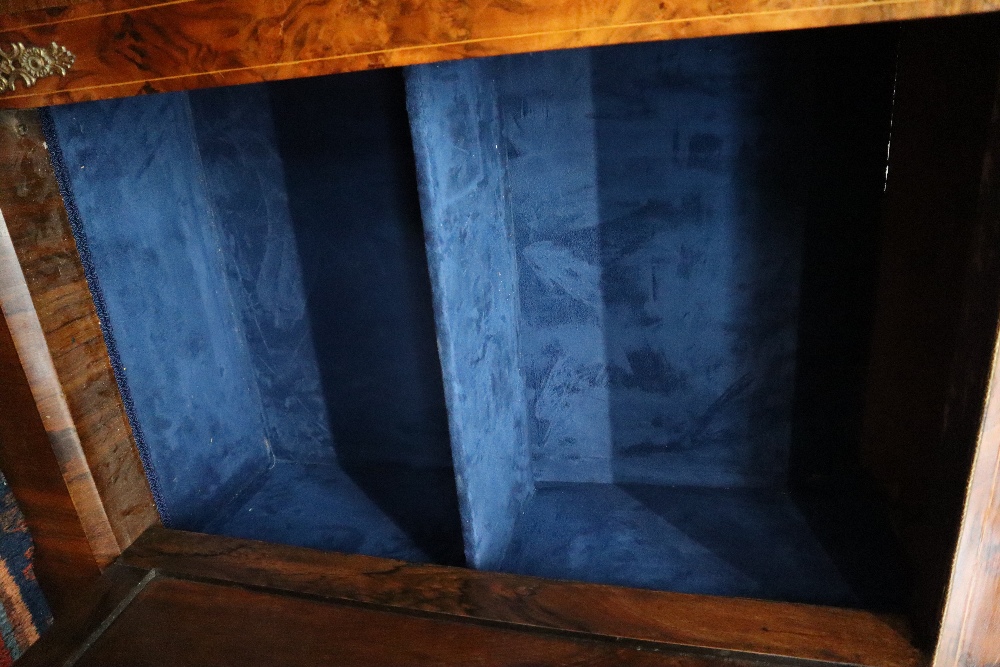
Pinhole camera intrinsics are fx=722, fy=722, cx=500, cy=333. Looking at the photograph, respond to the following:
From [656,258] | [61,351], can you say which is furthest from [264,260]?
[656,258]

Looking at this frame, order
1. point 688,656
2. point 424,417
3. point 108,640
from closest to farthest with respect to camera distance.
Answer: point 688,656
point 108,640
point 424,417

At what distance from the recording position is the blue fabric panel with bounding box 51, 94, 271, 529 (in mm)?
1825

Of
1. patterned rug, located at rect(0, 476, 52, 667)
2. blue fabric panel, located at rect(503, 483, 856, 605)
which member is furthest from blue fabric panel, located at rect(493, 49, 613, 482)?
patterned rug, located at rect(0, 476, 52, 667)

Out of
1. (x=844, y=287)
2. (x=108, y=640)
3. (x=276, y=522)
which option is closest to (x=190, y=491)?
(x=276, y=522)

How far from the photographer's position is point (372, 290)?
221 cm

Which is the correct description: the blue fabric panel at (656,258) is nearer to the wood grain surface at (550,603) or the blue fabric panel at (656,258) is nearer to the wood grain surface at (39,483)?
the wood grain surface at (550,603)

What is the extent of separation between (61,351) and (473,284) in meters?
0.97

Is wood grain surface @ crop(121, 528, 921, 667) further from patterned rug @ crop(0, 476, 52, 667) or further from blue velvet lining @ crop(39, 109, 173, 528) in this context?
patterned rug @ crop(0, 476, 52, 667)

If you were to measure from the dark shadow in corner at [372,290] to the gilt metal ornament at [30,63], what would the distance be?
759 millimetres

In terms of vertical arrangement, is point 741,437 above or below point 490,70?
below

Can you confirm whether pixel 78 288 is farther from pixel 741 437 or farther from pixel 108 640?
pixel 741 437

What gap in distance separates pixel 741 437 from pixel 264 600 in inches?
52.2

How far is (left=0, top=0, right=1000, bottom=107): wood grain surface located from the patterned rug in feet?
3.34

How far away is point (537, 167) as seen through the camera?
1.93 m
